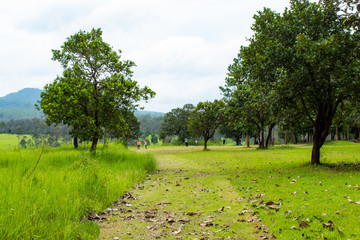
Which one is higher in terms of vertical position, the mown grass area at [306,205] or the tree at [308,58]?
the tree at [308,58]

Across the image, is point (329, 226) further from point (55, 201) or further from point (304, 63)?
point (304, 63)

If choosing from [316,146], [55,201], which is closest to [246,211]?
[55,201]

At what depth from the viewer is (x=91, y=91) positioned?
697 inches

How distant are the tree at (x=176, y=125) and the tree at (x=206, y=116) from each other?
3168cm

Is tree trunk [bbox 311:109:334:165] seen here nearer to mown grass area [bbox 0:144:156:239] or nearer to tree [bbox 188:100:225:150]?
mown grass area [bbox 0:144:156:239]

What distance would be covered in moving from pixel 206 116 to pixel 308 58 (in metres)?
26.4

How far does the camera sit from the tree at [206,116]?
38.5 metres

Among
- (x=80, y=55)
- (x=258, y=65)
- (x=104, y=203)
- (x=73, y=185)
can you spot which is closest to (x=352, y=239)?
Answer: (x=104, y=203)

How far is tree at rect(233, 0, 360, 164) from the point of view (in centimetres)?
1226

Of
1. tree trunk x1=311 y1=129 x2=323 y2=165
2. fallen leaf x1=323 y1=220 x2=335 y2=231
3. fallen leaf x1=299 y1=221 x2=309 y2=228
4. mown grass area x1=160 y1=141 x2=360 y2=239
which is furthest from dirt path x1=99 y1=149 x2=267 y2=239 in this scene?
tree trunk x1=311 y1=129 x2=323 y2=165

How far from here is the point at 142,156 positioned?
665 inches

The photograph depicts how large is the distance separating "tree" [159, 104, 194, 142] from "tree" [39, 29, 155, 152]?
5219 centimetres

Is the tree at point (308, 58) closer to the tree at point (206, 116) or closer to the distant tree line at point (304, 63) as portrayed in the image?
the distant tree line at point (304, 63)

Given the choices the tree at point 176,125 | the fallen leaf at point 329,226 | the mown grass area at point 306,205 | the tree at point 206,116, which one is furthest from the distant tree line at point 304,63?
the tree at point 176,125
